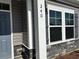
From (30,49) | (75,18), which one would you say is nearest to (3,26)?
(30,49)

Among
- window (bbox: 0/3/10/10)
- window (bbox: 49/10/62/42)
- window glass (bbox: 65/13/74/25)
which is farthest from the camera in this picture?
window glass (bbox: 65/13/74/25)

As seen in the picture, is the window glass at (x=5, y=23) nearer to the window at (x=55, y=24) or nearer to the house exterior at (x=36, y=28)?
the house exterior at (x=36, y=28)

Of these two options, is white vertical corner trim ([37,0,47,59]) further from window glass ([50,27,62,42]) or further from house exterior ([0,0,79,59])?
window glass ([50,27,62,42])

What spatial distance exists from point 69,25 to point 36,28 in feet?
18.1

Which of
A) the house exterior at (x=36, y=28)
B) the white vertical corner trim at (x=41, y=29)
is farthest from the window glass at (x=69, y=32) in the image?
the white vertical corner trim at (x=41, y=29)

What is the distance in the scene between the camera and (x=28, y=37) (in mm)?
5777

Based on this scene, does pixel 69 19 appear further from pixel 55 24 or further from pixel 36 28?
pixel 36 28

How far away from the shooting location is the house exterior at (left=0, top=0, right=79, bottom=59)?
5090 millimetres

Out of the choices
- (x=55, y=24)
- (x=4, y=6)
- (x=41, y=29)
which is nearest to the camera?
(x=41, y=29)

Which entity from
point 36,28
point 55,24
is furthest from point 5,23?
point 55,24

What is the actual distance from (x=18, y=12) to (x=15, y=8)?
0.23m

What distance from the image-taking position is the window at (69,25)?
986 cm

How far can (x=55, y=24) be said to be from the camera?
28.3 ft

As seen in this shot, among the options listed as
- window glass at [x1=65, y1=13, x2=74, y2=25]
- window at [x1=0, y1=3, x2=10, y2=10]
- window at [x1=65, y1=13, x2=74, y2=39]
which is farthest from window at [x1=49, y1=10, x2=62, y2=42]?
window at [x1=0, y1=3, x2=10, y2=10]
